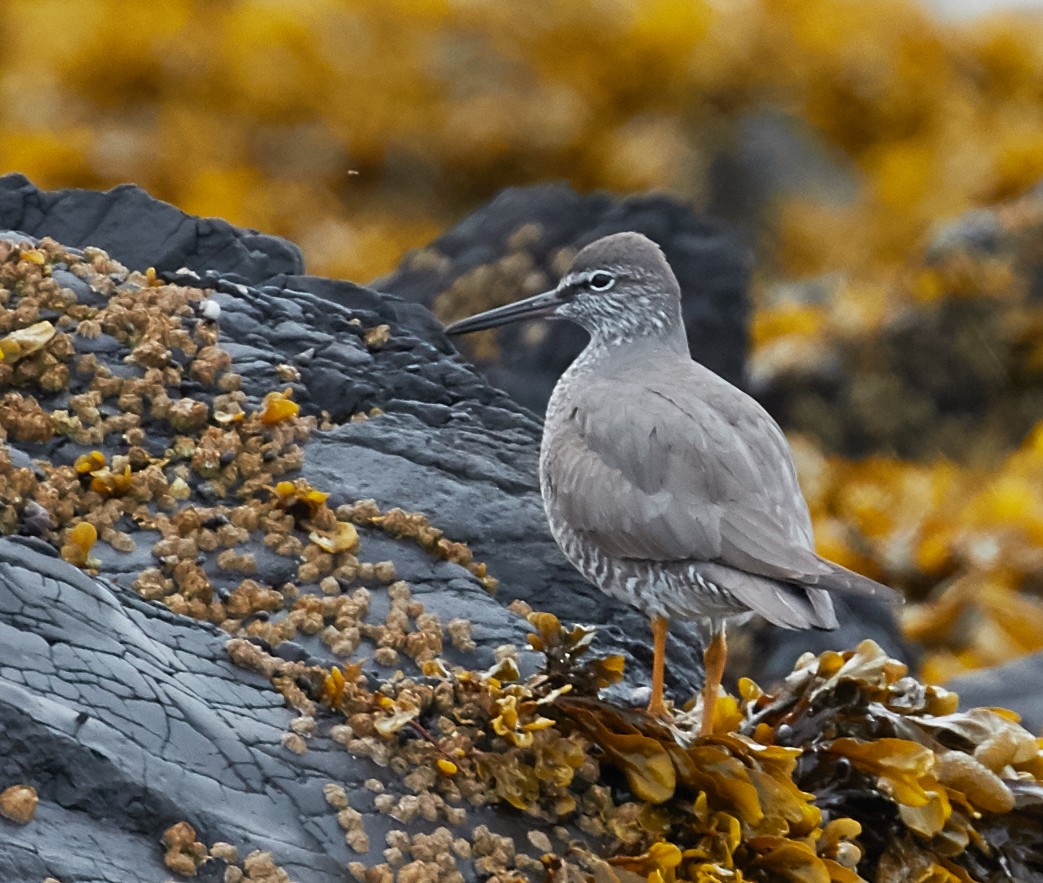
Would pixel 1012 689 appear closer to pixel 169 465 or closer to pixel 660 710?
pixel 660 710

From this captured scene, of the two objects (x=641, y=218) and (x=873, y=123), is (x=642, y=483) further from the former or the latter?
(x=873, y=123)

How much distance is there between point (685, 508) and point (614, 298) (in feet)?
3.84

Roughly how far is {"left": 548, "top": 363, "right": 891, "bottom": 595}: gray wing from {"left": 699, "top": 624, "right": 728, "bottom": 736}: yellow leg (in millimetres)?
355

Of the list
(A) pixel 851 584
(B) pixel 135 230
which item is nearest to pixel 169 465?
(B) pixel 135 230

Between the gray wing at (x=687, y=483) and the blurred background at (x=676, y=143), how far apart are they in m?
4.57

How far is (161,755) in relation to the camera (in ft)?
9.41

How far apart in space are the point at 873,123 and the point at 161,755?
34.0ft

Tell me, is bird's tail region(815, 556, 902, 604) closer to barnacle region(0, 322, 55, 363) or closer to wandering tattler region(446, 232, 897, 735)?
wandering tattler region(446, 232, 897, 735)

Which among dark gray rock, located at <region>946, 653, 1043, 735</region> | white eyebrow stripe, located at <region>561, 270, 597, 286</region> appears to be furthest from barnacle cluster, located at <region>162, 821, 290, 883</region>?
dark gray rock, located at <region>946, 653, 1043, 735</region>

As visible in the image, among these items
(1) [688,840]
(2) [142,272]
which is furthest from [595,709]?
(2) [142,272]

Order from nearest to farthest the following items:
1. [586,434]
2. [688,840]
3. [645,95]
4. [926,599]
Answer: [688,840], [586,434], [926,599], [645,95]

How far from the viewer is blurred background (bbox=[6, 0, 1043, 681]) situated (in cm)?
879

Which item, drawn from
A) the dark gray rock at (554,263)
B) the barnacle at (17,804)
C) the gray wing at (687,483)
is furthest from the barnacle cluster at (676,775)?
the dark gray rock at (554,263)

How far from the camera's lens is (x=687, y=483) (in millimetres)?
3791
